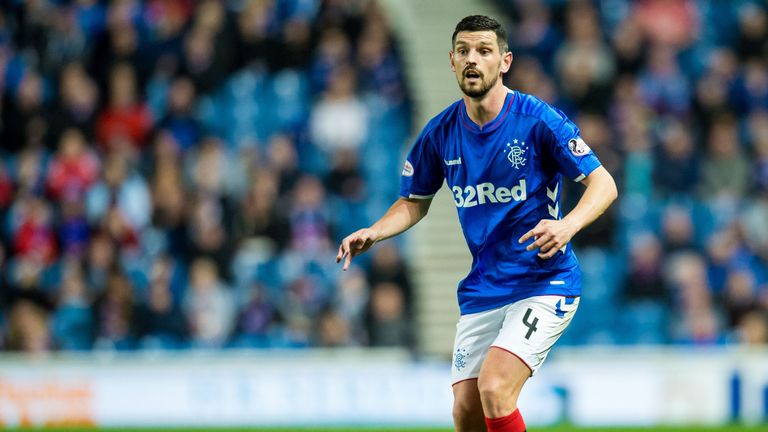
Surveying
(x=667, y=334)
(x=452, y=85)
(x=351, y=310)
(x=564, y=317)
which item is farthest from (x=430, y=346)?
(x=564, y=317)

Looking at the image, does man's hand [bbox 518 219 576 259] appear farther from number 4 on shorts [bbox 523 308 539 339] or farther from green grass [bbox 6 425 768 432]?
green grass [bbox 6 425 768 432]

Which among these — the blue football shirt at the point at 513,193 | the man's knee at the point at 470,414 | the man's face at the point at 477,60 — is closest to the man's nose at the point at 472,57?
the man's face at the point at 477,60

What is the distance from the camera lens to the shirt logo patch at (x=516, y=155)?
5973 mm

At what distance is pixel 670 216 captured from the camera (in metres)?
13.7

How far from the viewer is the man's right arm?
6016mm

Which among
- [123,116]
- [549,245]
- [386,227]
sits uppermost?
[123,116]

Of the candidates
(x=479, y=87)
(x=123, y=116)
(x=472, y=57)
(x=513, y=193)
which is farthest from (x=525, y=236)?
(x=123, y=116)

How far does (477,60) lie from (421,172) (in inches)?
33.4

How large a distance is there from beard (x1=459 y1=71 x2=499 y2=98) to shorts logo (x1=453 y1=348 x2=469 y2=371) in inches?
49.8

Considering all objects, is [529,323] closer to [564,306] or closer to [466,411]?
[564,306]

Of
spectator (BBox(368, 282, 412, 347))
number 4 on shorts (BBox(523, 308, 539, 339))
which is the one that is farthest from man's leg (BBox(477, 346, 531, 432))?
spectator (BBox(368, 282, 412, 347))

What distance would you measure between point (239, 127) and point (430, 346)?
3.46 meters

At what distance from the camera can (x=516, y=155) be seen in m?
5.98

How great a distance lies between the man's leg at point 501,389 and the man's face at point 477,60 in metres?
1.27
